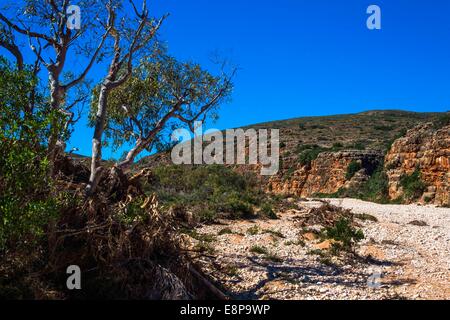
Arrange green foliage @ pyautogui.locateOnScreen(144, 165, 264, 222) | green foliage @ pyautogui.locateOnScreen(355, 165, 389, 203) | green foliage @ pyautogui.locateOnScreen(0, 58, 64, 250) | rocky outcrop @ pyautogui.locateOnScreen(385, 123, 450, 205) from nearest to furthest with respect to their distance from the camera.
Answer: green foliage @ pyautogui.locateOnScreen(0, 58, 64, 250)
green foliage @ pyautogui.locateOnScreen(144, 165, 264, 222)
rocky outcrop @ pyautogui.locateOnScreen(385, 123, 450, 205)
green foliage @ pyautogui.locateOnScreen(355, 165, 389, 203)

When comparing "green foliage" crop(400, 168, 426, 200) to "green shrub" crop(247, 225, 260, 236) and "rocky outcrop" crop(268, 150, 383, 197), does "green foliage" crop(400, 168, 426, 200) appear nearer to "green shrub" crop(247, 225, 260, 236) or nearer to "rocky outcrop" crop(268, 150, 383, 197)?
"rocky outcrop" crop(268, 150, 383, 197)

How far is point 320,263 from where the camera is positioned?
814 cm

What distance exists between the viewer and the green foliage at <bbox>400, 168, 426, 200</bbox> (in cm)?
2050

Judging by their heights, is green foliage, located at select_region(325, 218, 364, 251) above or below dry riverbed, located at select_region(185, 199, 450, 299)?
above

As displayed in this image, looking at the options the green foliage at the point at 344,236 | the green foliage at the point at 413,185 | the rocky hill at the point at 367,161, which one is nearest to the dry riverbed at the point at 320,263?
the green foliage at the point at 344,236

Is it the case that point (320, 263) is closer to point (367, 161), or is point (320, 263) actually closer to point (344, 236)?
point (344, 236)

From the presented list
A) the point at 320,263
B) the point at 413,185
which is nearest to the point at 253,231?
the point at 320,263

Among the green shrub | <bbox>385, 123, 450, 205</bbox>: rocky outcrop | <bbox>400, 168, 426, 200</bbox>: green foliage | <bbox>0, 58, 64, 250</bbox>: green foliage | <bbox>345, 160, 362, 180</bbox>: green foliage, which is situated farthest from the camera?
<bbox>345, 160, 362, 180</bbox>: green foliage

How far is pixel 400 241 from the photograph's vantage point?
33.6ft

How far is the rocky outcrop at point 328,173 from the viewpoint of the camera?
28359mm

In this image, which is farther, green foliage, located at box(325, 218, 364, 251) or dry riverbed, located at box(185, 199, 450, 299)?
green foliage, located at box(325, 218, 364, 251)

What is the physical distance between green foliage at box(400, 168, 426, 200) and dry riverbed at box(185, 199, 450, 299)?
28.8 ft

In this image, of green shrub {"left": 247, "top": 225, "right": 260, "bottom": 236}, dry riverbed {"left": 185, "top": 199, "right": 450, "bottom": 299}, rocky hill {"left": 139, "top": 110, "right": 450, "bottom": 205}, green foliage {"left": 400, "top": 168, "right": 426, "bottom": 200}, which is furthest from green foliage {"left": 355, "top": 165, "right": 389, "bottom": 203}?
green shrub {"left": 247, "top": 225, "right": 260, "bottom": 236}

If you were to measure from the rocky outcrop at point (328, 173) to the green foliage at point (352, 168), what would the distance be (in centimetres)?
14
